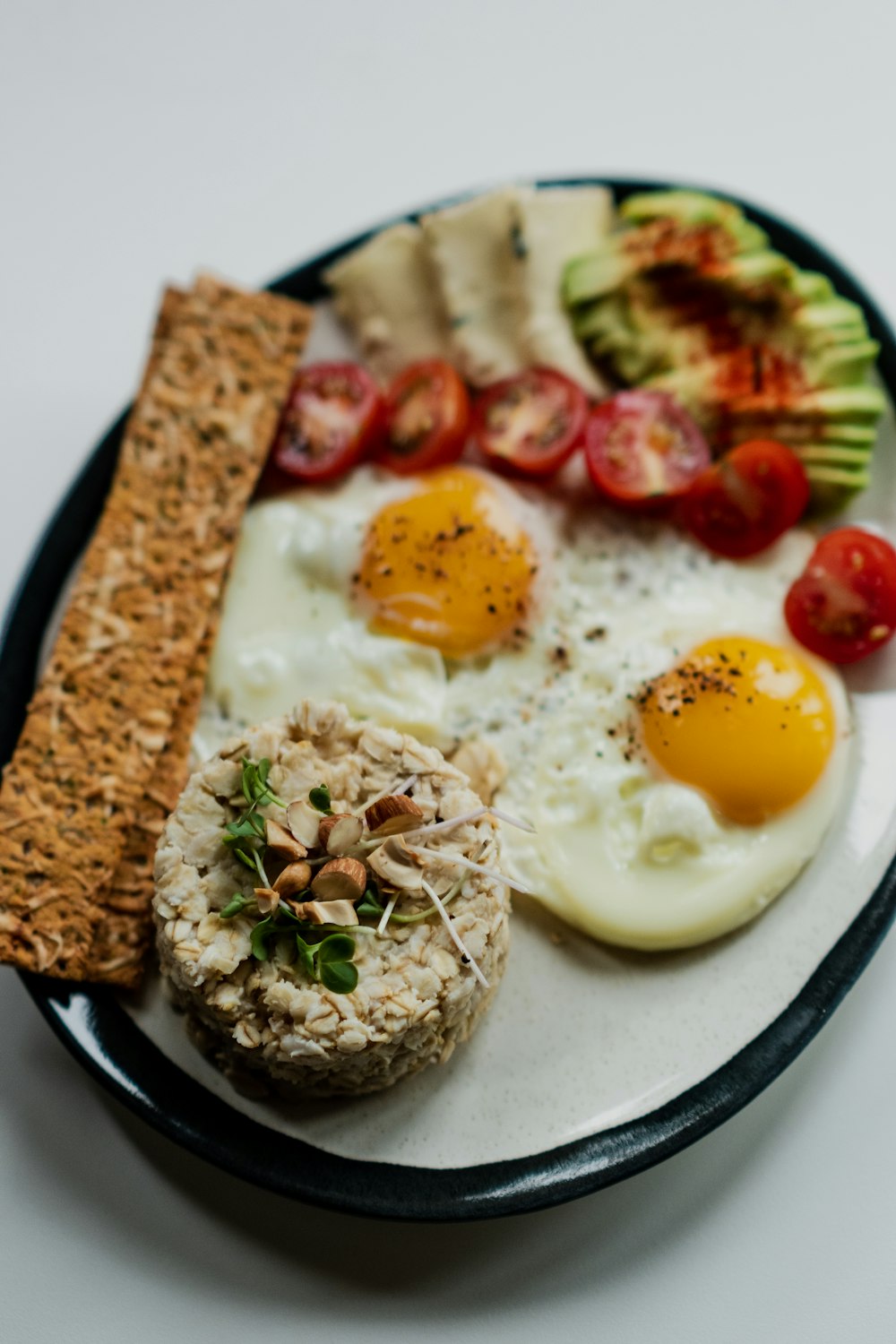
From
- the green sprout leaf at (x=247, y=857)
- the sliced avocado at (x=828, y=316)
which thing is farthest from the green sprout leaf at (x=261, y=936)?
the sliced avocado at (x=828, y=316)

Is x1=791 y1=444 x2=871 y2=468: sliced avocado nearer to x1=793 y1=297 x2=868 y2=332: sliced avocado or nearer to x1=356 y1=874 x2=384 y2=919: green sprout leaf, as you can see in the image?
x1=793 y1=297 x2=868 y2=332: sliced avocado

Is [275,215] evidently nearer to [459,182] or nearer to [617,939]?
[459,182]

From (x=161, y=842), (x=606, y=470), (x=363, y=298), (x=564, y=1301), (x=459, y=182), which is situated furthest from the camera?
(x=459, y=182)

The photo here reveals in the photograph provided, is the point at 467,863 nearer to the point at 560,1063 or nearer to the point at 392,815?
the point at 392,815

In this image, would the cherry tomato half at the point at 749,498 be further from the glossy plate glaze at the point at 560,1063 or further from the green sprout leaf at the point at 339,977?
the green sprout leaf at the point at 339,977

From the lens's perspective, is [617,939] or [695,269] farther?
[695,269]

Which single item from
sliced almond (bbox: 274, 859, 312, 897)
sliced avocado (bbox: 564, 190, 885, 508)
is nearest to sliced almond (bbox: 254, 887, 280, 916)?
sliced almond (bbox: 274, 859, 312, 897)

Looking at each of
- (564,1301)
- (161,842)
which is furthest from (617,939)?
(161,842)
